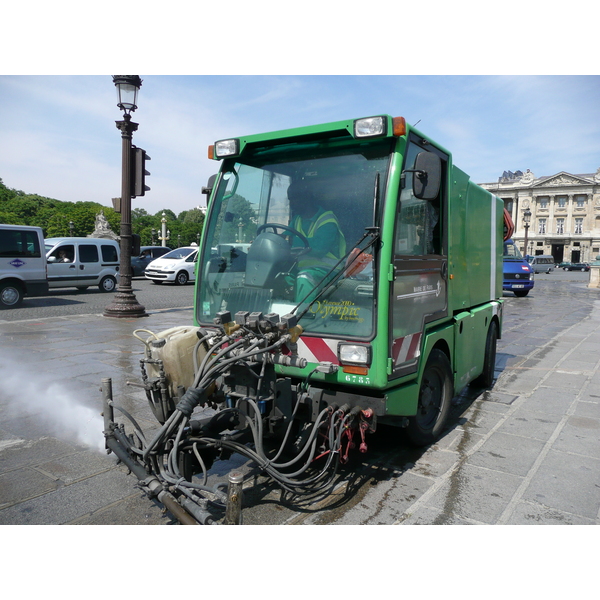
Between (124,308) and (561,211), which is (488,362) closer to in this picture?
(124,308)

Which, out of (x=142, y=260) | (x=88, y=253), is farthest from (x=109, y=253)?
(x=142, y=260)

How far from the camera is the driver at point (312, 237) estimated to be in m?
3.71

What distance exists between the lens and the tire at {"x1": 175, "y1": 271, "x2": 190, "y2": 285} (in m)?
22.8

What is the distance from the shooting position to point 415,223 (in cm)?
397

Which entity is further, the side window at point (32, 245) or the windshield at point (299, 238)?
the side window at point (32, 245)

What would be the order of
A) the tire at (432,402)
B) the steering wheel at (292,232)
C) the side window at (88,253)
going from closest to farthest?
1. the steering wheel at (292,232)
2. the tire at (432,402)
3. the side window at (88,253)

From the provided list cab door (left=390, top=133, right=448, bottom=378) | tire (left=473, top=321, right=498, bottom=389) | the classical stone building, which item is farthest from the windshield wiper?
the classical stone building

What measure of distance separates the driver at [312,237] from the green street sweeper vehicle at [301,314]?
1 centimetres

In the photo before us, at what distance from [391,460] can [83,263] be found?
53.4 feet

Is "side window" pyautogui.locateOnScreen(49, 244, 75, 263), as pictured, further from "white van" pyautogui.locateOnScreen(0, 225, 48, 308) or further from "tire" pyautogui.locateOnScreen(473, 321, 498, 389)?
"tire" pyautogui.locateOnScreen(473, 321, 498, 389)

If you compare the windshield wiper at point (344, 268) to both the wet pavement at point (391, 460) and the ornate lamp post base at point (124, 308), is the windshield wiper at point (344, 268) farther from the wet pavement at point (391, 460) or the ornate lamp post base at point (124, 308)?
the ornate lamp post base at point (124, 308)

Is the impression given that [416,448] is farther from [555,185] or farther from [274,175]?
[555,185]

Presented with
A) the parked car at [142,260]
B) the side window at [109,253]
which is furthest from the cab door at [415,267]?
the parked car at [142,260]

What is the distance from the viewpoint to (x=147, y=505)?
3.38 meters
